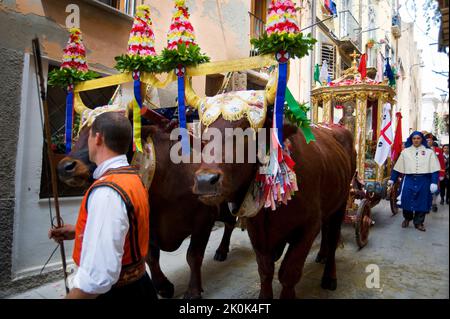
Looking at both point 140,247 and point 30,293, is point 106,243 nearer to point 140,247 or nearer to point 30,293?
point 140,247

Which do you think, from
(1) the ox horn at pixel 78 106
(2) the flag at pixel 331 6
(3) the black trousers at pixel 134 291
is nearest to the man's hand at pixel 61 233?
(3) the black trousers at pixel 134 291

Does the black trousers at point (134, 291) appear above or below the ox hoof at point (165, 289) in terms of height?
above

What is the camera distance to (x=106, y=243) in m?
1.49

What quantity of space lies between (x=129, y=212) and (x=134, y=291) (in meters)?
0.50

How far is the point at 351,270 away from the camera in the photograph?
13.6 feet

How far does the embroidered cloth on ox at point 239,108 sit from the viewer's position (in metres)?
2.34

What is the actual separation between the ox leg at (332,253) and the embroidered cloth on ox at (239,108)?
7.02ft

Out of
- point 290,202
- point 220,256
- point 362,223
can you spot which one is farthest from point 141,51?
point 362,223

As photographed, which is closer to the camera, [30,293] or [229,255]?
[30,293]

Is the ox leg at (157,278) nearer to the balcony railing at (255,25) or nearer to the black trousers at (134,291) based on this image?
the black trousers at (134,291)

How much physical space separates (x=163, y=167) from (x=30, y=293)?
7.63 feet

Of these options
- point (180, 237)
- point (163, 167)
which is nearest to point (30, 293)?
point (180, 237)

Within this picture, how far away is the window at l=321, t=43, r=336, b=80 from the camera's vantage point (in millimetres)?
12383

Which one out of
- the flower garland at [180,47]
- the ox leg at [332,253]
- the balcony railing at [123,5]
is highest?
the balcony railing at [123,5]
